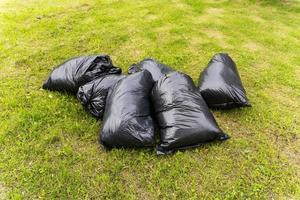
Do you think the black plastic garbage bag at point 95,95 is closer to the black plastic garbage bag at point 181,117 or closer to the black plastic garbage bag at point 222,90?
the black plastic garbage bag at point 181,117

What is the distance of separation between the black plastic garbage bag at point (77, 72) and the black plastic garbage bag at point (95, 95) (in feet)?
0.47

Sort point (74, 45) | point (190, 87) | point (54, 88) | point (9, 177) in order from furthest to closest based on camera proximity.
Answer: point (74, 45) < point (54, 88) < point (190, 87) < point (9, 177)

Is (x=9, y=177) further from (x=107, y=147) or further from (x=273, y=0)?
(x=273, y=0)

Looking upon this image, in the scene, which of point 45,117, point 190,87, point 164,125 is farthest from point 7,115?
point 190,87

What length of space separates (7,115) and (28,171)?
0.85m

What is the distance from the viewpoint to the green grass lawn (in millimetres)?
2447

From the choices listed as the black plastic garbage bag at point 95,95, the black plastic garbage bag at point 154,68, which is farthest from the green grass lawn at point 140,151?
the black plastic garbage bag at point 154,68

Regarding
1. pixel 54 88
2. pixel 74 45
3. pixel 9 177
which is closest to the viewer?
pixel 9 177

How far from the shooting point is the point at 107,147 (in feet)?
8.84

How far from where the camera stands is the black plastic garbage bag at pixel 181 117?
2627mm

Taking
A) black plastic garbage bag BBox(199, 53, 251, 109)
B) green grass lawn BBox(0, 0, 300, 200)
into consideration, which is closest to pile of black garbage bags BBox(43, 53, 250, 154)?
black plastic garbage bag BBox(199, 53, 251, 109)

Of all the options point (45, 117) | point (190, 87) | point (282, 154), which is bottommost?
point (282, 154)

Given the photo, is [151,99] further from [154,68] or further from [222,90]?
[222,90]

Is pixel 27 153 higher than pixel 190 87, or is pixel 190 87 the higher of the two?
pixel 190 87
